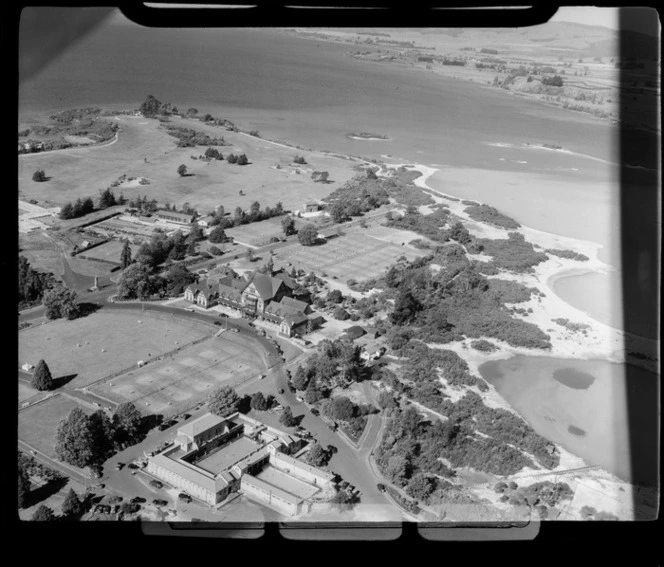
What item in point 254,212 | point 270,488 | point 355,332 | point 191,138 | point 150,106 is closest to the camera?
point 270,488

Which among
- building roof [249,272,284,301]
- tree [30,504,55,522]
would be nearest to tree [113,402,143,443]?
tree [30,504,55,522]

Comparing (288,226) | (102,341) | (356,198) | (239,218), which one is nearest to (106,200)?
(239,218)

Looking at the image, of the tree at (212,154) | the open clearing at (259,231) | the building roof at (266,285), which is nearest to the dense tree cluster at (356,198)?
the open clearing at (259,231)

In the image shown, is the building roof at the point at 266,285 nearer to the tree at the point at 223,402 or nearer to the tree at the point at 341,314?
the tree at the point at 341,314

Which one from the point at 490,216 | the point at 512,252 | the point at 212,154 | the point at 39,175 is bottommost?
the point at 512,252

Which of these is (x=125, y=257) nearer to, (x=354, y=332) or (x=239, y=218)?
(x=239, y=218)

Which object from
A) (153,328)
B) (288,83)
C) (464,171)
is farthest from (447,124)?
(153,328)
